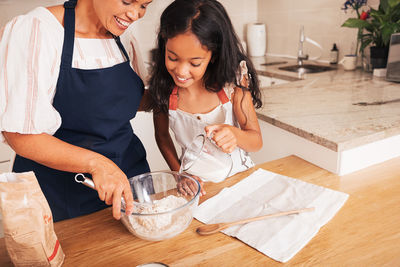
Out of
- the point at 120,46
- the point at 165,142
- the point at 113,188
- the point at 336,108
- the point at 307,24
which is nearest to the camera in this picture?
the point at 113,188

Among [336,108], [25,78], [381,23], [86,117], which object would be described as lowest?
[336,108]

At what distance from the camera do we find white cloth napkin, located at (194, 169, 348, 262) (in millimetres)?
733

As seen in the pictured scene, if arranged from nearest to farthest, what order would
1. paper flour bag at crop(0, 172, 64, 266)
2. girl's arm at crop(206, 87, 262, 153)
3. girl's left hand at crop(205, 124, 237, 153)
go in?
paper flour bag at crop(0, 172, 64, 266) → girl's left hand at crop(205, 124, 237, 153) → girl's arm at crop(206, 87, 262, 153)

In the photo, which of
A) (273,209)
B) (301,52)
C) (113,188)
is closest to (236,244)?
(273,209)

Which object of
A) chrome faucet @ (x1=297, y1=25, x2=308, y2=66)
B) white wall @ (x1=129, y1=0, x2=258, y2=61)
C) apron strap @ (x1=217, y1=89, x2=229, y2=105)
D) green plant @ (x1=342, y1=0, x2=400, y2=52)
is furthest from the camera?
white wall @ (x1=129, y1=0, x2=258, y2=61)

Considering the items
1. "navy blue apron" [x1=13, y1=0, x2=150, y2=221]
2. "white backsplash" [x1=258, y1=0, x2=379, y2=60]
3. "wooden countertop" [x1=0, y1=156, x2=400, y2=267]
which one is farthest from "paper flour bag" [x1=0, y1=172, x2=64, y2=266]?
"white backsplash" [x1=258, y1=0, x2=379, y2=60]

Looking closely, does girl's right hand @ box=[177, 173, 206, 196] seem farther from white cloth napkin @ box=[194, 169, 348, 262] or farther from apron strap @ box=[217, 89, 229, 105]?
apron strap @ box=[217, 89, 229, 105]

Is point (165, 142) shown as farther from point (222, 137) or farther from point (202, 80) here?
point (222, 137)

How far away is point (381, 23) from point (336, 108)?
83cm

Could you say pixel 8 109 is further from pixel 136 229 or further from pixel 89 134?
pixel 136 229

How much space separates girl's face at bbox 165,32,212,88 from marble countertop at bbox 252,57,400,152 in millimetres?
476

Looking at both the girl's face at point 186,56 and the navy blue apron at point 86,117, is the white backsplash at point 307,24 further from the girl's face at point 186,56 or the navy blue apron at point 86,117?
the navy blue apron at point 86,117

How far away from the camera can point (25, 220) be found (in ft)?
2.00

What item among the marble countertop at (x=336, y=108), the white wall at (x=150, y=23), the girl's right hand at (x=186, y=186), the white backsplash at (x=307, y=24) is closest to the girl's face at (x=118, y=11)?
the girl's right hand at (x=186, y=186)
